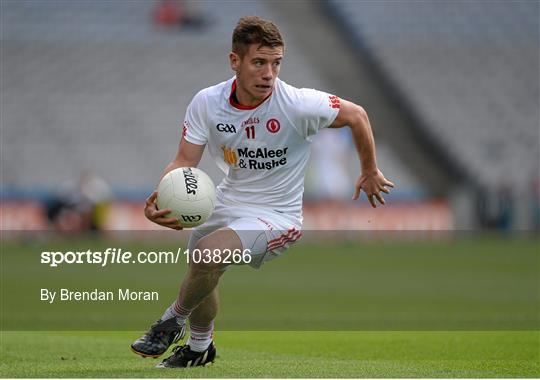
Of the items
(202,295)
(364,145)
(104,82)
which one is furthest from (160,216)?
(104,82)

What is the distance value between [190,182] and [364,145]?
4.45 ft

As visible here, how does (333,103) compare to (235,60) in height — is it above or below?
below

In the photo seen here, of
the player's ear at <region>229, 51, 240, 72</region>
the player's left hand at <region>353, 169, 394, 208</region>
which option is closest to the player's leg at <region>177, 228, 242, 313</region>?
the player's left hand at <region>353, 169, 394, 208</region>

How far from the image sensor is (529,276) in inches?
Result: 758

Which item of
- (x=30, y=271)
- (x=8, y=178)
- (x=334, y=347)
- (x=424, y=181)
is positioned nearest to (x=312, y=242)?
(x=424, y=181)

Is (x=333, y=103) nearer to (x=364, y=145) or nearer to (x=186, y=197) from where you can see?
(x=364, y=145)

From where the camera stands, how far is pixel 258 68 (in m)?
7.62

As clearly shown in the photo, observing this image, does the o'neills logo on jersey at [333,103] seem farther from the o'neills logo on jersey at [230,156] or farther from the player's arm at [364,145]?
the o'neills logo on jersey at [230,156]

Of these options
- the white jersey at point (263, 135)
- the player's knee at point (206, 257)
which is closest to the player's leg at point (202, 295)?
the player's knee at point (206, 257)

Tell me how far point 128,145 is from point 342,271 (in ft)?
43.4

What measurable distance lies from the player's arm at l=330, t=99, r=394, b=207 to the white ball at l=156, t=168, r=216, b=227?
3.71 feet

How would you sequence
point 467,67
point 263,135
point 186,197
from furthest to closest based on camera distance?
point 467,67 < point 263,135 < point 186,197

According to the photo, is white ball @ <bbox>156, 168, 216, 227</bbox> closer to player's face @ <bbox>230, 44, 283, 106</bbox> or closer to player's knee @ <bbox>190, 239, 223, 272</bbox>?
player's knee @ <bbox>190, 239, 223, 272</bbox>

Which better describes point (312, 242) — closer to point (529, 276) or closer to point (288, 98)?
point (529, 276)
